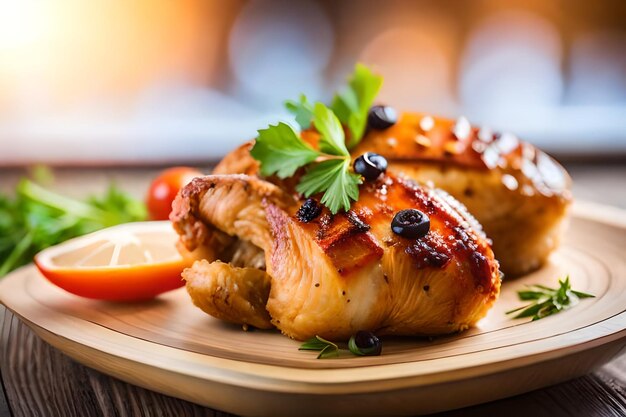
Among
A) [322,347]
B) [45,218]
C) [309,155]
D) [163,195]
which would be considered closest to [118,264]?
[309,155]

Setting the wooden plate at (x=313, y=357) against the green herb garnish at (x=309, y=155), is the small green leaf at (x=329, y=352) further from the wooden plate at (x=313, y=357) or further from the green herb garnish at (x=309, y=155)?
the green herb garnish at (x=309, y=155)

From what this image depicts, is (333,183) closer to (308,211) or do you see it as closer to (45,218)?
(308,211)

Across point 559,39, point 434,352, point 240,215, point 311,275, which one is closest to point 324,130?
point 240,215

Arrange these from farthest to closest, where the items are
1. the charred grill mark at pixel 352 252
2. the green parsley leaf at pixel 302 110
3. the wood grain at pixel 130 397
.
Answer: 1. the green parsley leaf at pixel 302 110
2. the charred grill mark at pixel 352 252
3. the wood grain at pixel 130 397

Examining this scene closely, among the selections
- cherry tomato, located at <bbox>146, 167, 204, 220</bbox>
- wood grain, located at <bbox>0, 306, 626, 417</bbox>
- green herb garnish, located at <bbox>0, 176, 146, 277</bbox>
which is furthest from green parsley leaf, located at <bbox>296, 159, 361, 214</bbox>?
cherry tomato, located at <bbox>146, 167, 204, 220</bbox>

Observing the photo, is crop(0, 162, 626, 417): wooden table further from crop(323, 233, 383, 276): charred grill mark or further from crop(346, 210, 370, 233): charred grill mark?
crop(346, 210, 370, 233): charred grill mark

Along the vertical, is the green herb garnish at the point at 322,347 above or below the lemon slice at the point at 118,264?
above

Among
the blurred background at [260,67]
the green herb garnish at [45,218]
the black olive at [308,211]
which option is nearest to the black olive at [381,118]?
the black olive at [308,211]
